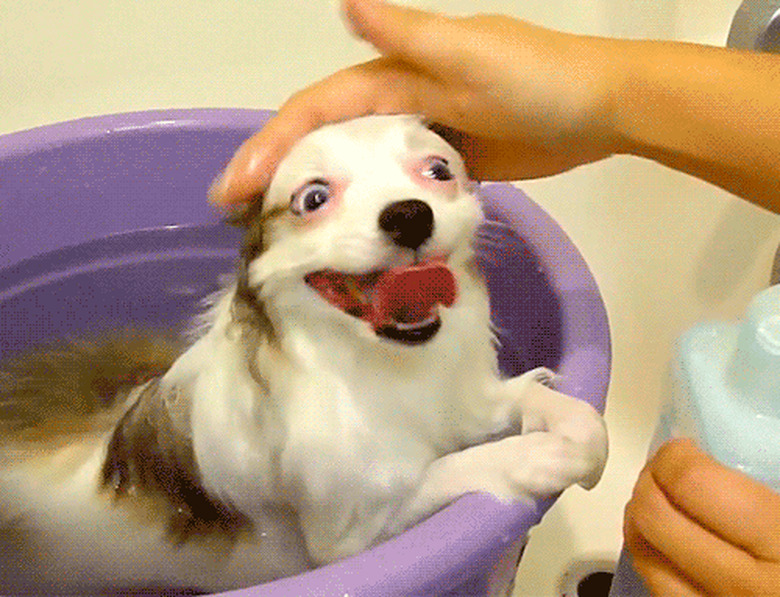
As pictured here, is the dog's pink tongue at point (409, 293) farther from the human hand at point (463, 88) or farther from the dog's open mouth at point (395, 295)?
the human hand at point (463, 88)

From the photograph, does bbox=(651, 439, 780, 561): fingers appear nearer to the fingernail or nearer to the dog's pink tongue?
the dog's pink tongue

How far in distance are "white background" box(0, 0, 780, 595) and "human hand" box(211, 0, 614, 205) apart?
1.65 ft

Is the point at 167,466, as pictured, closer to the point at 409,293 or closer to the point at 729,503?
the point at 409,293

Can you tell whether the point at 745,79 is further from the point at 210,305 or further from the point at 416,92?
the point at 210,305

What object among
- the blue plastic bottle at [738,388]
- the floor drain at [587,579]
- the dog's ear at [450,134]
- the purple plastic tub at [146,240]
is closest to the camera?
the blue plastic bottle at [738,388]

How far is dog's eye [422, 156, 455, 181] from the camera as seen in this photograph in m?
0.69

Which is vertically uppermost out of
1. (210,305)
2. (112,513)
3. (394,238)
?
(394,238)

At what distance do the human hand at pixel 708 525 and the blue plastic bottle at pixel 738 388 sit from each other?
0.04ft

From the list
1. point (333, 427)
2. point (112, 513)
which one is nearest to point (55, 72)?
point (112, 513)

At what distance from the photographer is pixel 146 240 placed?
3.63ft

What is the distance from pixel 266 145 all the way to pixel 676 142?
311 millimetres

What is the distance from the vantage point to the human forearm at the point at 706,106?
72 centimetres

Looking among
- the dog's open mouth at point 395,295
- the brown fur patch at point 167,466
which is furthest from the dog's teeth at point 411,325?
the brown fur patch at point 167,466

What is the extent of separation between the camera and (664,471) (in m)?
0.62
